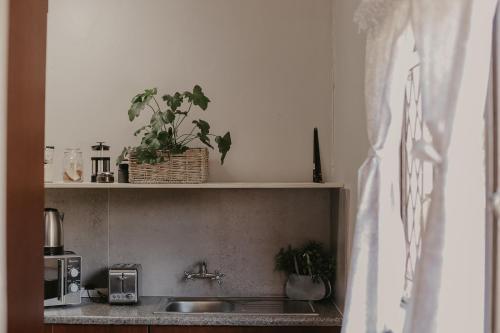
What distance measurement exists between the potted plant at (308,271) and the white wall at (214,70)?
0.43 m

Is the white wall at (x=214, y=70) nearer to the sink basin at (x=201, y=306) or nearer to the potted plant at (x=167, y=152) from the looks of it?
the potted plant at (x=167, y=152)

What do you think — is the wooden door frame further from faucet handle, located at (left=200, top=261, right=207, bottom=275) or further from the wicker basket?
faucet handle, located at (left=200, top=261, right=207, bottom=275)

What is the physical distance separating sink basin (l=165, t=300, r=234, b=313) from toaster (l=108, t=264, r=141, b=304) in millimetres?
217

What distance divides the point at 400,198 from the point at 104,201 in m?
1.75

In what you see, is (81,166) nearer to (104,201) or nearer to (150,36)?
(104,201)

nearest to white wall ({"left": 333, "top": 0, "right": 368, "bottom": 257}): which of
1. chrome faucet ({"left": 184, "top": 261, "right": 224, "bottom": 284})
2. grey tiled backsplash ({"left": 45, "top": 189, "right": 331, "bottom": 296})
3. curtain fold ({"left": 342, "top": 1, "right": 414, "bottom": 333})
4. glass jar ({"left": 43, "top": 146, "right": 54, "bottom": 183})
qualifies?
grey tiled backsplash ({"left": 45, "top": 189, "right": 331, "bottom": 296})

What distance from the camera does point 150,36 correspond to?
9.82 feet

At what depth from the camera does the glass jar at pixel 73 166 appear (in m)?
2.75

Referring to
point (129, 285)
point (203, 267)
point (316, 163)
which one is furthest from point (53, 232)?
point (316, 163)

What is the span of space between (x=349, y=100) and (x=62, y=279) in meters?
1.66

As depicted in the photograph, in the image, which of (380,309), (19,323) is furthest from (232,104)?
(19,323)

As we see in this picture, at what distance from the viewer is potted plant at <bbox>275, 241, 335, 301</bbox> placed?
2750mm

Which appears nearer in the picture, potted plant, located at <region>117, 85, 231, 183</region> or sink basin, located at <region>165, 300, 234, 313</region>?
potted plant, located at <region>117, 85, 231, 183</region>

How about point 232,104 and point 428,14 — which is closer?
point 428,14
